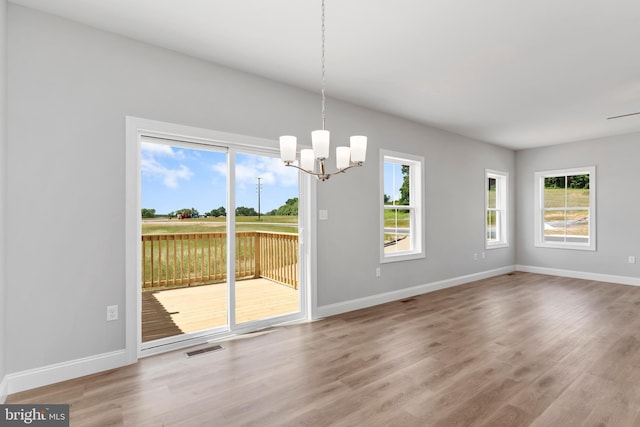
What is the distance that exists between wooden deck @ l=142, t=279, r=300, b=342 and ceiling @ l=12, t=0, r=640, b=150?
8.04 feet

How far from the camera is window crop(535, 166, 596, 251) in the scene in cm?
644

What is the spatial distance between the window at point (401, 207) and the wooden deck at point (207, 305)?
166 cm

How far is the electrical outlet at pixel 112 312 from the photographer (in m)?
2.72

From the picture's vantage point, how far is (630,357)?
9.46 ft

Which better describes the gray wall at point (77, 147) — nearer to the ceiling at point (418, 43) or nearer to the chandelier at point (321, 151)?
the ceiling at point (418, 43)

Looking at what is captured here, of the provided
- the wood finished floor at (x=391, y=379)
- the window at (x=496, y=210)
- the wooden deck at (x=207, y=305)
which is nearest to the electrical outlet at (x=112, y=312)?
the wood finished floor at (x=391, y=379)

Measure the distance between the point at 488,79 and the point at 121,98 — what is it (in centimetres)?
373

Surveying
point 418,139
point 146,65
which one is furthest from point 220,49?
point 418,139

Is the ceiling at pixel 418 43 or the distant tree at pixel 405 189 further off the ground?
the ceiling at pixel 418 43

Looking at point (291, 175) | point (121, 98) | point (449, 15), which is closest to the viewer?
point (449, 15)

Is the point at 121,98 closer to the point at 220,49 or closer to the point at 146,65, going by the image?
the point at 146,65

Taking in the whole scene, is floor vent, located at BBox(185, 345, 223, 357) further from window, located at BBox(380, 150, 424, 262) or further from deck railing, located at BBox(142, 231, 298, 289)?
window, located at BBox(380, 150, 424, 262)

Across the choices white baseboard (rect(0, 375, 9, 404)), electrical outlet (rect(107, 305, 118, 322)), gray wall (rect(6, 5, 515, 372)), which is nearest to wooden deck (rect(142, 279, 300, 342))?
electrical outlet (rect(107, 305, 118, 322))

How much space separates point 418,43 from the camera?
9.60 feet
